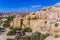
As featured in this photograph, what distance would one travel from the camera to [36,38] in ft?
115

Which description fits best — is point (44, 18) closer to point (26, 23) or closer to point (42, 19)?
point (42, 19)

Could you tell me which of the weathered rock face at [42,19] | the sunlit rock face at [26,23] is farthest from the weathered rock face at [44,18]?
the sunlit rock face at [26,23]

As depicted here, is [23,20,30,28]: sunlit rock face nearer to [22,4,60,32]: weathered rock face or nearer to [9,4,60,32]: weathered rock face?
[9,4,60,32]: weathered rock face

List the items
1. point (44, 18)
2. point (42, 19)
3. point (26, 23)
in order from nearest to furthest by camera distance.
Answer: point (42, 19) < point (44, 18) < point (26, 23)

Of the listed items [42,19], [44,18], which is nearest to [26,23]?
[42,19]

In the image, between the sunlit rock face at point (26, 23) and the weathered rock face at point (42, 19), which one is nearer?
the weathered rock face at point (42, 19)

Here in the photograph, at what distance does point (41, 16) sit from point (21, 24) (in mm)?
6621

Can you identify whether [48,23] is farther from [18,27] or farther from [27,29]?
[18,27]

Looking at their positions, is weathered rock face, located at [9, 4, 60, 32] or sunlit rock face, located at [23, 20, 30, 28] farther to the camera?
sunlit rock face, located at [23, 20, 30, 28]

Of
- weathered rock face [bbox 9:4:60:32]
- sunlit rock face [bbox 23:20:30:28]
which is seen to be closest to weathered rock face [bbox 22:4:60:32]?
weathered rock face [bbox 9:4:60:32]

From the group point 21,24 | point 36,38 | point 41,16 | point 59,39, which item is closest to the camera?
point 59,39

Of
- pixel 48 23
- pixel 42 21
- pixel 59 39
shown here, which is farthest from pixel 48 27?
pixel 59 39

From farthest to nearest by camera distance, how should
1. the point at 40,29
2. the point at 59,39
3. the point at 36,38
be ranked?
1. the point at 40,29
2. the point at 36,38
3. the point at 59,39

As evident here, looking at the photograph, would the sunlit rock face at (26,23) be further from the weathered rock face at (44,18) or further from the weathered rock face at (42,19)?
the weathered rock face at (44,18)
